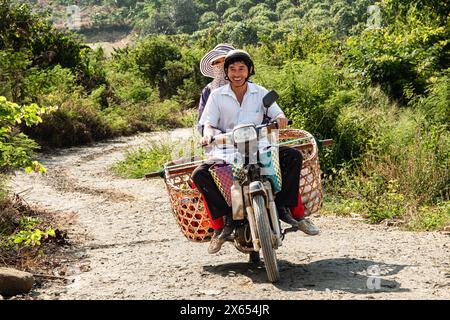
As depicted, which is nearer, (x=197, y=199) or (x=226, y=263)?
(x=197, y=199)

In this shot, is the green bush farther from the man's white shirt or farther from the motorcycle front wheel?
the motorcycle front wheel

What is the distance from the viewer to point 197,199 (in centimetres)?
586

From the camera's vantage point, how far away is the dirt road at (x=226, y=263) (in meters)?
5.28

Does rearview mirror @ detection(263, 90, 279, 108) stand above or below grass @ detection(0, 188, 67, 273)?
above

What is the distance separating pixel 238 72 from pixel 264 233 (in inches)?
62.8

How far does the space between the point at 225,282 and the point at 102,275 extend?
50.6 inches

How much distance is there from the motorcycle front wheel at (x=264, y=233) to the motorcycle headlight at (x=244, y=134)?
0.46 m

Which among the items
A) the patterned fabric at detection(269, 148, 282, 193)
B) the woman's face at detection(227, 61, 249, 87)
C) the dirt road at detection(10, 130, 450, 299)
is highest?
the woman's face at detection(227, 61, 249, 87)

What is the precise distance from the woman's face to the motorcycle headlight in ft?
2.71

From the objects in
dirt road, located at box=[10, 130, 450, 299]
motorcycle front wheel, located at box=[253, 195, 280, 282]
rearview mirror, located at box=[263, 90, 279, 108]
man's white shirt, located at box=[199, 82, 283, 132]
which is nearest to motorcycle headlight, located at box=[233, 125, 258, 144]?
rearview mirror, located at box=[263, 90, 279, 108]

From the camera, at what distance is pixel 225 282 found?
5.62m

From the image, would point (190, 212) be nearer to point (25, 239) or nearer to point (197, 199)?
point (197, 199)

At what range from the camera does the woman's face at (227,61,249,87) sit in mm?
5996

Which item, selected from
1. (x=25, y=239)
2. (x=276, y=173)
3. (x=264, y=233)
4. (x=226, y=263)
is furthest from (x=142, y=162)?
(x=264, y=233)
